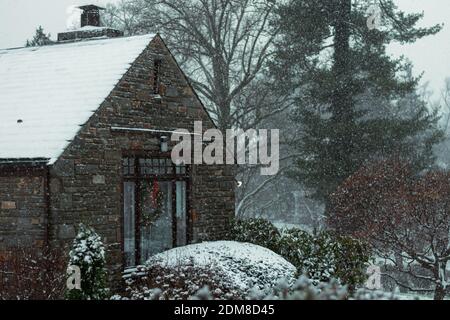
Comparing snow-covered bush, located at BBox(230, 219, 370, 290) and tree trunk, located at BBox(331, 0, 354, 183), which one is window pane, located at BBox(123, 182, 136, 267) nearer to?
snow-covered bush, located at BBox(230, 219, 370, 290)

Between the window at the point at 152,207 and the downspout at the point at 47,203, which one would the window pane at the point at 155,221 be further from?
the downspout at the point at 47,203

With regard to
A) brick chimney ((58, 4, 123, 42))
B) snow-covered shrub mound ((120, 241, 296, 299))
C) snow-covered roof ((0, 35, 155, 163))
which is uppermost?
brick chimney ((58, 4, 123, 42))

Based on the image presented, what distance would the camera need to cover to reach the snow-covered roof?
1202 centimetres

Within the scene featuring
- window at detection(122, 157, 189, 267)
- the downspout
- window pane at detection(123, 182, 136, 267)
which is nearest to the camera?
the downspout

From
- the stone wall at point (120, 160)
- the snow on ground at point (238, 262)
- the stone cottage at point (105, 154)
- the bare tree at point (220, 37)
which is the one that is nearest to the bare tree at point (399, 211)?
the stone cottage at point (105, 154)

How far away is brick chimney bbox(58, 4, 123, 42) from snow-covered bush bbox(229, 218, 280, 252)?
5919 mm

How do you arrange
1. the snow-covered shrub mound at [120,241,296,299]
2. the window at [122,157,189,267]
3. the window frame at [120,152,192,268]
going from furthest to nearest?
the window at [122,157,189,267] < the window frame at [120,152,192,268] < the snow-covered shrub mound at [120,241,296,299]

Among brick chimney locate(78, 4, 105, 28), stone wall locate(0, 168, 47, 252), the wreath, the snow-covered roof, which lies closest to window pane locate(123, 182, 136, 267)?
the wreath

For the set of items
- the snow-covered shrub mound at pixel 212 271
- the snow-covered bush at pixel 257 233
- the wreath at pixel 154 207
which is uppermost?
the wreath at pixel 154 207

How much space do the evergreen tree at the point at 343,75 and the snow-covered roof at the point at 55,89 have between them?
11.2 meters

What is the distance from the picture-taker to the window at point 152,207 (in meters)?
13.3

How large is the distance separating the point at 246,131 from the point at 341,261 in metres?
13.4

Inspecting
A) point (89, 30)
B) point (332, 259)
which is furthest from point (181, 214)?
point (89, 30)
